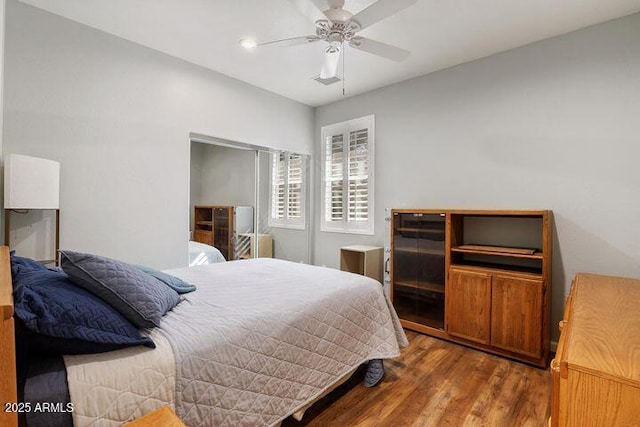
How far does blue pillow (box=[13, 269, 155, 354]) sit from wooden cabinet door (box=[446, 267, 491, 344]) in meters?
2.59

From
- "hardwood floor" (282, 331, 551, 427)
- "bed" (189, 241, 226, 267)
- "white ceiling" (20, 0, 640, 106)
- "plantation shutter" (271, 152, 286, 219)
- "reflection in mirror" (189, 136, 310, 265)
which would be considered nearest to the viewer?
"hardwood floor" (282, 331, 551, 427)

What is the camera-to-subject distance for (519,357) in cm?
258

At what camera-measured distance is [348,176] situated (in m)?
4.19

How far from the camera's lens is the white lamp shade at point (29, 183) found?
195 centimetres

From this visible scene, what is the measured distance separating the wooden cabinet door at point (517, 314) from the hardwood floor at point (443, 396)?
0.17 m

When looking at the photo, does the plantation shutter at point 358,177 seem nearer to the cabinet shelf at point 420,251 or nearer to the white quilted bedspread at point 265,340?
the cabinet shelf at point 420,251

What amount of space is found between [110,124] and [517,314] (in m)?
3.85

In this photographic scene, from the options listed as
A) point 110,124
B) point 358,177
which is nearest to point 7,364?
point 110,124

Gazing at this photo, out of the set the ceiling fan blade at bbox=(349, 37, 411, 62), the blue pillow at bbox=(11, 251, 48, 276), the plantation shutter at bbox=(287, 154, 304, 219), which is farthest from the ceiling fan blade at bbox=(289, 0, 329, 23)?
the plantation shutter at bbox=(287, 154, 304, 219)

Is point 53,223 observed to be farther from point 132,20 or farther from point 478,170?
point 478,170

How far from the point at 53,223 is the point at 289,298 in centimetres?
205

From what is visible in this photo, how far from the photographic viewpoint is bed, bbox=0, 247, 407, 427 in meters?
1.01

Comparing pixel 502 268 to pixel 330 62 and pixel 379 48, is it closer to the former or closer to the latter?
pixel 379 48

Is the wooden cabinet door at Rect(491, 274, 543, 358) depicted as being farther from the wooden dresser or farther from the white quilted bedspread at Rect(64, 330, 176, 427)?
the white quilted bedspread at Rect(64, 330, 176, 427)
